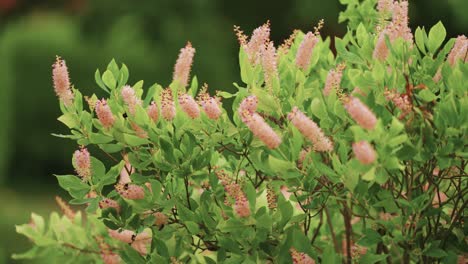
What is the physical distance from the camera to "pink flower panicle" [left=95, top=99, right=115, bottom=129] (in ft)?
8.65

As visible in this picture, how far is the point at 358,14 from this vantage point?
3.45 metres

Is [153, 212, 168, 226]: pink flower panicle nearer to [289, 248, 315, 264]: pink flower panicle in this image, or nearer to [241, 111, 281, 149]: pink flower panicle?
[289, 248, 315, 264]: pink flower panicle

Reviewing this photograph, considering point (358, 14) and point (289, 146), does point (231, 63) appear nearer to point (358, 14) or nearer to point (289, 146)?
point (358, 14)

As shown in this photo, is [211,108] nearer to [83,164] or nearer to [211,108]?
[211,108]

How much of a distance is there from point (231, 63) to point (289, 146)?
11.6 metres

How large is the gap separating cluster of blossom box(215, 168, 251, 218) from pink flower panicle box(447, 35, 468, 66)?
711 millimetres

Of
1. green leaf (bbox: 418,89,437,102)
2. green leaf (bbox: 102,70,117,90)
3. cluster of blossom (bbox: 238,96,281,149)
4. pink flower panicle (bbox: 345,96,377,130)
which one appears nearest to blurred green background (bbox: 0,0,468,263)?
green leaf (bbox: 102,70,117,90)

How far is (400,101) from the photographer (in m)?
2.46

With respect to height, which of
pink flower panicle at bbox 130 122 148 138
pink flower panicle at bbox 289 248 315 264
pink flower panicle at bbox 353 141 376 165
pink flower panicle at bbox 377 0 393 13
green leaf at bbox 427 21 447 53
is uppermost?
pink flower panicle at bbox 377 0 393 13

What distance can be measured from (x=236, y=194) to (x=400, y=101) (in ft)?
1.70

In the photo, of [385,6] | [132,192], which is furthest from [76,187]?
[385,6]

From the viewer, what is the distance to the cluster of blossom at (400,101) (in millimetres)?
2454

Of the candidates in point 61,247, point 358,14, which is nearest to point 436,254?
point 358,14

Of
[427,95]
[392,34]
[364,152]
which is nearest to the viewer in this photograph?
[364,152]
